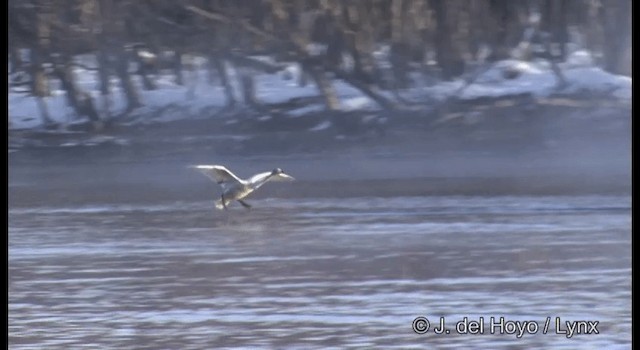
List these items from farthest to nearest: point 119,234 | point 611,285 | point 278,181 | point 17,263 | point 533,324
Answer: point 278,181 → point 119,234 → point 17,263 → point 611,285 → point 533,324

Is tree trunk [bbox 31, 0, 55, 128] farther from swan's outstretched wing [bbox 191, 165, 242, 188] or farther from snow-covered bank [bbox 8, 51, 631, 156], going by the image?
swan's outstretched wing [bbox 191, 165, 242, 188]

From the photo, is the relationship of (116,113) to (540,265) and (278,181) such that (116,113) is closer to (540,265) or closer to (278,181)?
(278,181)

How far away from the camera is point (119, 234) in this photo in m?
7.18

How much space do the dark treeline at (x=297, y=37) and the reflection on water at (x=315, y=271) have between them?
1.21 meters

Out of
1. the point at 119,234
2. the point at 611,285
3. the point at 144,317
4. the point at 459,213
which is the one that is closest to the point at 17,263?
the point at 119,234

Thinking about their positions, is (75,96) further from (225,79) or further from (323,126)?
(323,126)

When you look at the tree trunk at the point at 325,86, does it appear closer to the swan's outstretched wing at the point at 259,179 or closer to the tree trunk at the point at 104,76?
the tree trunk at the point at 104,76

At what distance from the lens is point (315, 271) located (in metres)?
6.50

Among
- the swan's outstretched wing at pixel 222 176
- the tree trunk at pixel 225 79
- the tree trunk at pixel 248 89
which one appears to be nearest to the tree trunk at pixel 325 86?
the tree trunk at pixel 248 89

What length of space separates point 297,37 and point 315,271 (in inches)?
105

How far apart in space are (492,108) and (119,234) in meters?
2.48

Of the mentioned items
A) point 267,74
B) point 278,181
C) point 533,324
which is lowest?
point 533,324

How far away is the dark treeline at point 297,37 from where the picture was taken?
867cm

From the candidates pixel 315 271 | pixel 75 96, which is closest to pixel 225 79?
pixel 75 96
